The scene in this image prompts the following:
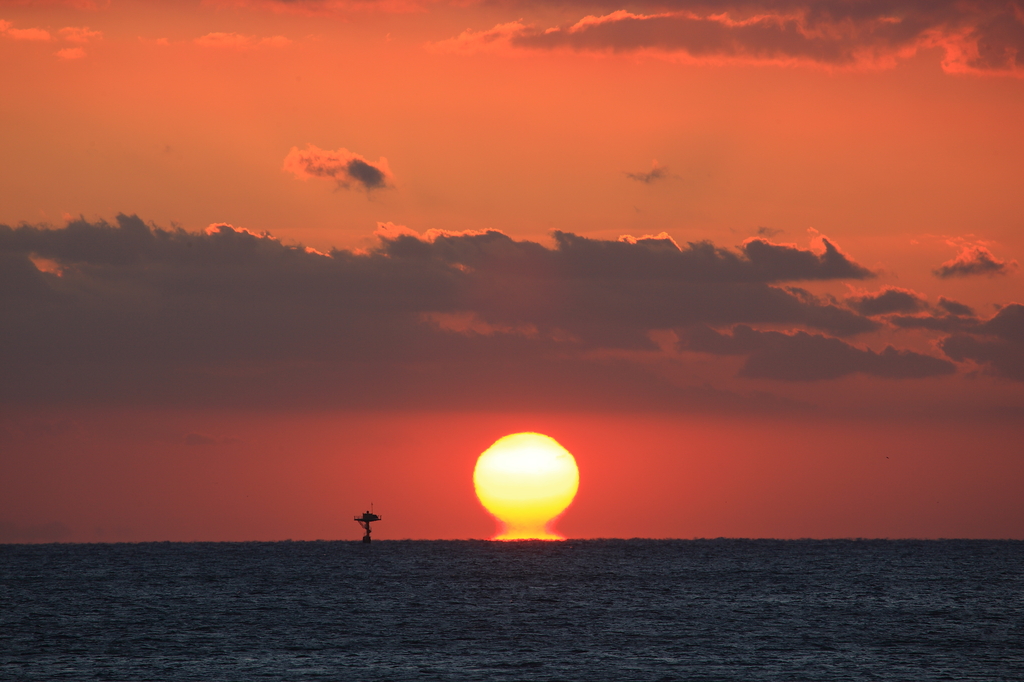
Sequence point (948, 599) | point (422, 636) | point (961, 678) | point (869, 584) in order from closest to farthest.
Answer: point (961, 678) → point (422, 636) → point (948, 599) → point (869, 584)

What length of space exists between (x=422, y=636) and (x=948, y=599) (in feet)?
210

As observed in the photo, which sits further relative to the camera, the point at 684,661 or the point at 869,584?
the point at 869,584

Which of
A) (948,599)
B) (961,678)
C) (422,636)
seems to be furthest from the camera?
(948,599)

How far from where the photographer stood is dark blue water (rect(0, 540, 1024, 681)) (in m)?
70.8

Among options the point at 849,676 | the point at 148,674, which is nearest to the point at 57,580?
the point at 148,674

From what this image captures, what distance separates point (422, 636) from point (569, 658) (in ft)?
51.8

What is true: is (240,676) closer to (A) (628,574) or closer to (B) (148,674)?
(B) (148,674)

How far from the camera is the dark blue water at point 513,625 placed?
70.8 metres

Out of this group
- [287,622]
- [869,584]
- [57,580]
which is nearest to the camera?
[287,622]

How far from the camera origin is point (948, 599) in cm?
12194

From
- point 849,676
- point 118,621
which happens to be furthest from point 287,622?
point 849,676

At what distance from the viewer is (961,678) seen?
218 feet

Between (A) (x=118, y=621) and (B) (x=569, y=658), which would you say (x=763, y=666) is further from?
(A) (x=118, y=621)

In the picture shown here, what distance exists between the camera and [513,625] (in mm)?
94062
